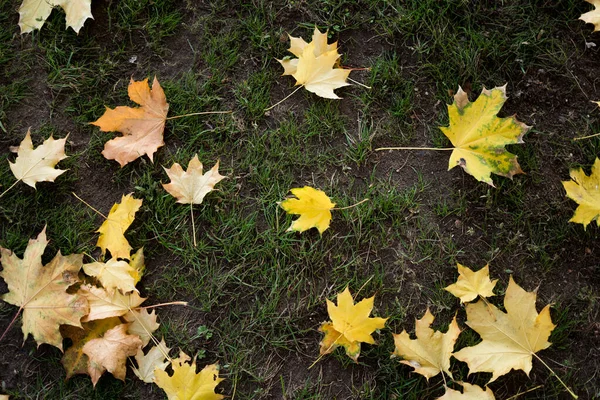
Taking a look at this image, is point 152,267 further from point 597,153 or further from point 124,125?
point 597,153

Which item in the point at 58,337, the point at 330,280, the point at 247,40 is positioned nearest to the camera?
the point at 58,337

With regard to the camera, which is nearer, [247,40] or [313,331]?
[313,331]

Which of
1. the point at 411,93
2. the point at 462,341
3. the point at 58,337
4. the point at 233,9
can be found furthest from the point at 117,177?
the point at 462,341

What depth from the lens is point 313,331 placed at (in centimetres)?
253

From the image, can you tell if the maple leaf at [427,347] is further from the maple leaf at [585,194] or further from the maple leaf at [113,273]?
the maple leaf at [113,273]

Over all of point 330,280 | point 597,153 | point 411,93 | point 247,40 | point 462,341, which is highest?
point 247,40

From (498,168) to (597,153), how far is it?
0.52 m

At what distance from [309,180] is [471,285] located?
32.6 inches

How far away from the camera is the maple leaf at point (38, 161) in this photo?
2.59 metres

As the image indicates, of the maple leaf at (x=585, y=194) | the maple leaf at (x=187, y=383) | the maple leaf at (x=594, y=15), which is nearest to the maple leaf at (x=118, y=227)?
the maple leaf at (x=187, y=383)

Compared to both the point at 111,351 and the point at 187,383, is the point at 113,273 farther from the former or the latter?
the point at 187,383

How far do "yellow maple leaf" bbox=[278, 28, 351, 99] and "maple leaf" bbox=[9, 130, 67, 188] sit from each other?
108 centimetres

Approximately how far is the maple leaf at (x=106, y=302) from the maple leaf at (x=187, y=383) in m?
0.30

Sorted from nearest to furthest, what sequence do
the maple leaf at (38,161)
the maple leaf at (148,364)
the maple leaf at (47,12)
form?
the maple leaf at (148,364) → the maple leaf at (38,161) → the maple leaf at (47,12)
